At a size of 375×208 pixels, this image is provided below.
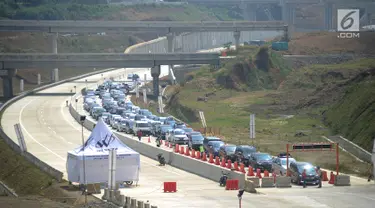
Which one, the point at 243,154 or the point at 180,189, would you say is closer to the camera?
the point at 180,189

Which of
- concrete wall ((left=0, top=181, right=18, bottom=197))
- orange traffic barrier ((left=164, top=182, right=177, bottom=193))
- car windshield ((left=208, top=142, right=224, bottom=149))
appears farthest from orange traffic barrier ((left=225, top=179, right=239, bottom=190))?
concrete wall ((left=0, top=181, right=18, bottom=197))

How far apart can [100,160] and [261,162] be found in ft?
26.9

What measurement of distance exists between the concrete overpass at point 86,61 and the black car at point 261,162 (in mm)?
72225

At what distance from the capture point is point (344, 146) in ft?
219

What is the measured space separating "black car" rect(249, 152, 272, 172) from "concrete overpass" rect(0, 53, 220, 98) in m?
72.2

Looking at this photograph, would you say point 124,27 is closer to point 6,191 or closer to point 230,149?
point 6,191

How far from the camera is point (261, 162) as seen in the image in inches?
2243

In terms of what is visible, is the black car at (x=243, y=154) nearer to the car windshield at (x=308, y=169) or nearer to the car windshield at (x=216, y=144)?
the car windshield at (x=216, y=144)

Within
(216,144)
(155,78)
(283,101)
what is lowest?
(216,144)

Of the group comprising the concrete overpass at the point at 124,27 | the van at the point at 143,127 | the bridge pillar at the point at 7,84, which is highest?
the concrete overpass at the point at 124,27

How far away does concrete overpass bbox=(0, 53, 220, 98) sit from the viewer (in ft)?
432

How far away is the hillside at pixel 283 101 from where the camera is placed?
242 ft

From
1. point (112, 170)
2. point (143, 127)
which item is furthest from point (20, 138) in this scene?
point (112, 170)

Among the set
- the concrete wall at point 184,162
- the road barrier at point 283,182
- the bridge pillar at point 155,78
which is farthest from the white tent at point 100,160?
the bridge pillar at point 155,78
